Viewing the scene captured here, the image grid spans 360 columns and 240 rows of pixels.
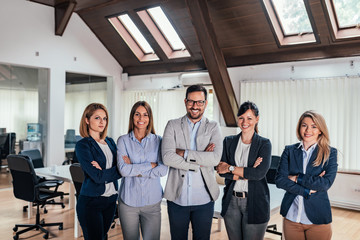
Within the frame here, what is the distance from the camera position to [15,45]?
7.07 metres

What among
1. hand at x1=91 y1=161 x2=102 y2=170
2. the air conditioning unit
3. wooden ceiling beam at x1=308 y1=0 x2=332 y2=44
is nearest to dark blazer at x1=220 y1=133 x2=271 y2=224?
hand at x1=91 y1=161 x2=102 y2=170

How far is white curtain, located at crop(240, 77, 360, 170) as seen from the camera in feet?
18.9

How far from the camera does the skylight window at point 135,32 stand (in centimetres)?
809

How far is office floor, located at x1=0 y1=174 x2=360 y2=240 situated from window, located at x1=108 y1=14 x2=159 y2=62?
4127 millimetres

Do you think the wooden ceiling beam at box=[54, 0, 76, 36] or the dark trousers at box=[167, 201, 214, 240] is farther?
the wooden ceiling beam at box=[54, 0, 76, 36]

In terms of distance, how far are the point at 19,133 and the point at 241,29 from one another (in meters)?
5.10

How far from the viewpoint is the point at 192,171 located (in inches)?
95.7

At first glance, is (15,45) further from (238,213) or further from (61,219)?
(238,213)

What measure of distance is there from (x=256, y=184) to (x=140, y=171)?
0.83 m

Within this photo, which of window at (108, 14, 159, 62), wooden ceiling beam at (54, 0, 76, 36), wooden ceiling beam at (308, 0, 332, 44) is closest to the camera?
wooden ceiling beam at (308, 0, 332, 44)

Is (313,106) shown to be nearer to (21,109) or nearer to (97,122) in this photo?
(97,122)

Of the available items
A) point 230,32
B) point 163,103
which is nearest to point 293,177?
point 230,32

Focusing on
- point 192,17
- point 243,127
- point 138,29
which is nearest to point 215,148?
point 243,127

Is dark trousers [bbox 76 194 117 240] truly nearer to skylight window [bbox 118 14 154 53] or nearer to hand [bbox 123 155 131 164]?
hand [bbox 123 155 131 164]
